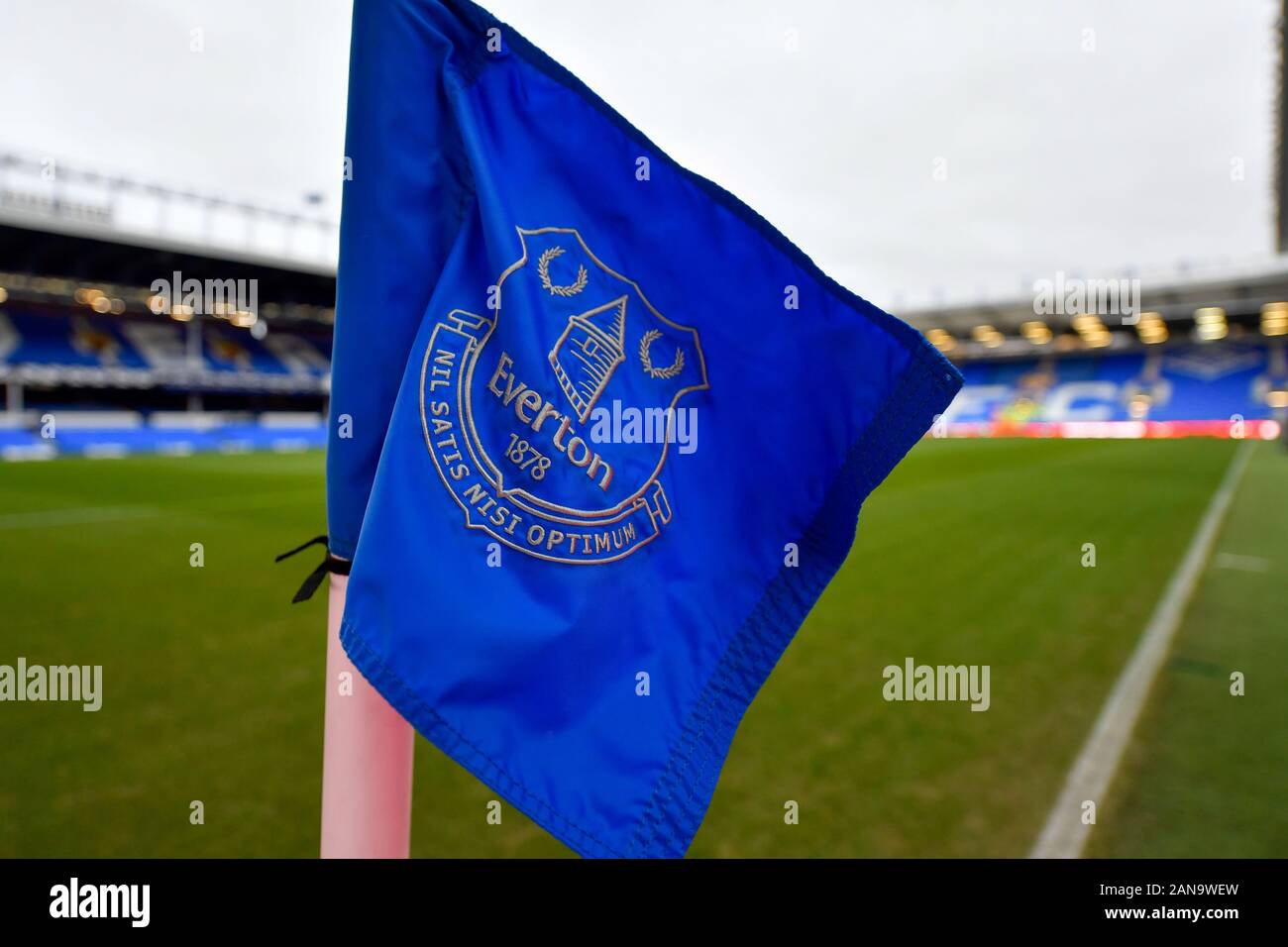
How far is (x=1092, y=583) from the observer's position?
18.4 ft

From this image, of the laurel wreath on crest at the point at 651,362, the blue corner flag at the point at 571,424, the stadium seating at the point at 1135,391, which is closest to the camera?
the blue corner flag at the point at 571,424

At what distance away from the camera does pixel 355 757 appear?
0.92m

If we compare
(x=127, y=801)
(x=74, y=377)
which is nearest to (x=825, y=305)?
(x=127, y=801)

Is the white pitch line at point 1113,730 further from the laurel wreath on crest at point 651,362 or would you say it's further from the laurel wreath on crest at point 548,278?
the laurel wreath on crest at point 548,278

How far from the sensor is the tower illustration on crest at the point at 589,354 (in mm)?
942

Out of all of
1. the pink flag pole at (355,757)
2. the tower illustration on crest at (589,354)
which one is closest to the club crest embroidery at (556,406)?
the tower illustration on crest at (589,354)

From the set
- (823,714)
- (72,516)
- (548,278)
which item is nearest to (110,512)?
(72,516)

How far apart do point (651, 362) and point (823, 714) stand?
2711 millimetres

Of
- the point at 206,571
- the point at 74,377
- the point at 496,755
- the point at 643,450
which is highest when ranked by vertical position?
the point at 74,377

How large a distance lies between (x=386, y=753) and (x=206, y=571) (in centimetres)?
575

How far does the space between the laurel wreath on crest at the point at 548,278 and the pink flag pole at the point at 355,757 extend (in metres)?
0.45

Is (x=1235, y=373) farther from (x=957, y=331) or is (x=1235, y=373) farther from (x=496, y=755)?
(x=496, y=755)

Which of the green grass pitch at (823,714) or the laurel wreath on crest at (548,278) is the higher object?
the laurel wreath on crest at (548,278)

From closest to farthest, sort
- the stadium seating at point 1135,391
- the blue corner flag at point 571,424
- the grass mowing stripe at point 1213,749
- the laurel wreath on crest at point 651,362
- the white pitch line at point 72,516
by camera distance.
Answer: the blue corner flag at point 571,424
the laurel wreath on crest at point 651,362
the grass mowing stripe at point 1213,749
the white pitch line at point 72,516
the stadium seating at point 1135,391
